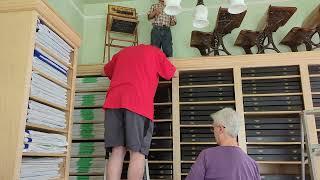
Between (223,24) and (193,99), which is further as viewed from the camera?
(223,24)

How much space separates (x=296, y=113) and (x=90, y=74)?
7.17 feet

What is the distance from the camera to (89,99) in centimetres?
341

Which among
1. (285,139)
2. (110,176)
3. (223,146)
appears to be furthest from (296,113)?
(110,176)

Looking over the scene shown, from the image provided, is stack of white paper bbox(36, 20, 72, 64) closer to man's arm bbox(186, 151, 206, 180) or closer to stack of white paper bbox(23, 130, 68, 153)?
stack of white paper bbox(23, 130, 68, 153)

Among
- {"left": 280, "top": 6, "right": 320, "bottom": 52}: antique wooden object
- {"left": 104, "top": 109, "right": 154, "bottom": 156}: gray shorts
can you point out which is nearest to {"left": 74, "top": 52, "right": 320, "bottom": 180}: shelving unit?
{"left": 280, "top": 6, "right": 320, "bottom": 52}: antique wooden object

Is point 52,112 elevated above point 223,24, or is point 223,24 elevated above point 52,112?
point 223,24

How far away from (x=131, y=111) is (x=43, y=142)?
641 millimetres

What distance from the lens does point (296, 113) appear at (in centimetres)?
A: 307

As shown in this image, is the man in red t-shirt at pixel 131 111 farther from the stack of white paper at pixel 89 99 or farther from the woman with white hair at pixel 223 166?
the stack of white paper at pixel 89 99

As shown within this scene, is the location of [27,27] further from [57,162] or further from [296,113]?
[296,113]

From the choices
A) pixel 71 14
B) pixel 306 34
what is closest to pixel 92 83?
pixel 71 14

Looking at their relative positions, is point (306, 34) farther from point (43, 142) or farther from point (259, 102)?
point (43, 142)

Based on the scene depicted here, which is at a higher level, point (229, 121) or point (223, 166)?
point (229, 121)

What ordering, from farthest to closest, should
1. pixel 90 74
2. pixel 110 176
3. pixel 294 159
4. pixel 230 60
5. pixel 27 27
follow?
pixel 90 74, pixel 230 60, pixel 294 159, pixel 110 176, pixel 27 27
